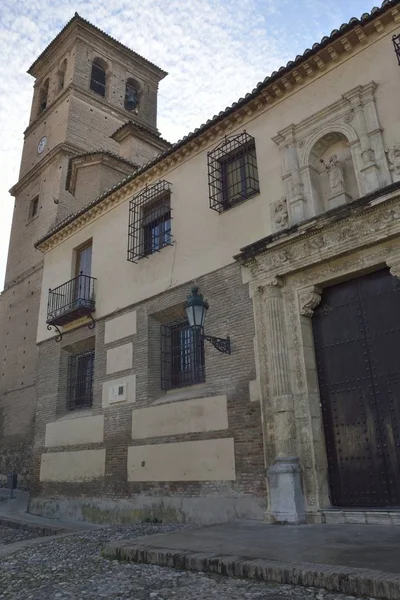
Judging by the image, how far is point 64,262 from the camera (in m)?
13.2

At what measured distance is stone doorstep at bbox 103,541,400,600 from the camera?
312 centimetres

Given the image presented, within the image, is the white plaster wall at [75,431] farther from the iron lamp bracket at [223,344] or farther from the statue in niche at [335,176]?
the statue in niche at [335,176]

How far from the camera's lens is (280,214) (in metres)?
7.85

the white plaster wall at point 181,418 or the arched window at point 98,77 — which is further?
the arched window at point 98,77

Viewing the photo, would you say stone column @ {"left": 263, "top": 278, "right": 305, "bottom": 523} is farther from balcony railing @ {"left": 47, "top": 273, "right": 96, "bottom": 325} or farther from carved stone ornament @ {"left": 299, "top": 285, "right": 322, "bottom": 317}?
balcony railing @ {"left": 47, "top": 273, "right": 96, "bottom": 325}

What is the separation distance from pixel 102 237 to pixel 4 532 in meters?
6.80

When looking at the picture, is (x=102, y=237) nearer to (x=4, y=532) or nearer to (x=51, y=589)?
(x=4, y=532)

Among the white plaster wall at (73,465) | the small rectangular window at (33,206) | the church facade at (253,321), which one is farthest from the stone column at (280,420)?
the small rectangular window at (33,206)

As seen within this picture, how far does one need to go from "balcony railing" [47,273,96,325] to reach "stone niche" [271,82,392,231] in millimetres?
5349

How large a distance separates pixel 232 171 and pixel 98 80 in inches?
699

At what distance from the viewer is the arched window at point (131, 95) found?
24.5m

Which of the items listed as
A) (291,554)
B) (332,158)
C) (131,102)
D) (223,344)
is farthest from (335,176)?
(131,102)

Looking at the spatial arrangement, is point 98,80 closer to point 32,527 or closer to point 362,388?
point 32,527

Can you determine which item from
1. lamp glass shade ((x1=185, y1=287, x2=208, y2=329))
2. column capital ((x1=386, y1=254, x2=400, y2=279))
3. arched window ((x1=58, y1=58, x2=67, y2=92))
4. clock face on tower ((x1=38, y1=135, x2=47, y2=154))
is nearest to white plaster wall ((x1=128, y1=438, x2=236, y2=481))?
lamp glass shade ((x1=185, y1=287, x2=208, y2=329))
